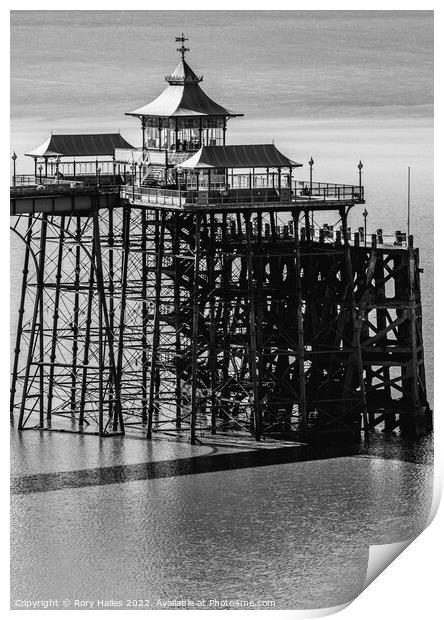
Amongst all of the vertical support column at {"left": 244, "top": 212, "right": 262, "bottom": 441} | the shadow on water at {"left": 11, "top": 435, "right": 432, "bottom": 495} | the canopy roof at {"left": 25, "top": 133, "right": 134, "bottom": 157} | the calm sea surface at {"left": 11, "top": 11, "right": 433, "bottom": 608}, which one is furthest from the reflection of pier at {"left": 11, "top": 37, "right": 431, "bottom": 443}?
the calm sea surface at {"left": 11, "top": 11, "right": 433, "bottom": 608}

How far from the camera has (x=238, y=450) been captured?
76688 millimetres

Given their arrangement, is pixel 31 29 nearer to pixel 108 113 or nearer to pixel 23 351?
pixel 108 113

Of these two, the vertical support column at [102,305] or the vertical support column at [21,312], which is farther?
the vertical support column at [21,312]

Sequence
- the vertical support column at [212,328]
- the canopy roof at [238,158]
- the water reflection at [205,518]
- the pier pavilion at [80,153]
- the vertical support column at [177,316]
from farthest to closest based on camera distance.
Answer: the pier pavilion at [80,153] → the vertical support column at [177,316] → the vertical support column at [212,328] → the canopy roof at [238,158] → the water reflection at [205,518]

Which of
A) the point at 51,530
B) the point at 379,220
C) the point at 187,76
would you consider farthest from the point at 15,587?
the point at 379,220

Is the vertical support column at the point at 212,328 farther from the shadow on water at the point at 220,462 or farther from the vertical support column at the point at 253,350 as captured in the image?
the shadow on water at the point at 220,462

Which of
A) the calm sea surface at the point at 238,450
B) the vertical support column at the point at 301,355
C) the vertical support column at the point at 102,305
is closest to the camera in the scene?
the calm sea surface at the point at 238,450

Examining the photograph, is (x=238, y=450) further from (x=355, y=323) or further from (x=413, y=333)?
(x=413, y=333)

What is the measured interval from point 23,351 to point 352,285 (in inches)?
718

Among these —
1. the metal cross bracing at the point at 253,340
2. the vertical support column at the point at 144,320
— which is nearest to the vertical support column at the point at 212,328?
the metal cross bracing at the point at 253,340

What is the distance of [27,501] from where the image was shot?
7062cm

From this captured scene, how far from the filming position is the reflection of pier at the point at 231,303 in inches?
3108

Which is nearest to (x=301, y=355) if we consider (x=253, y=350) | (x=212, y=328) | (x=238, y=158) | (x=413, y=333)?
(x=253, y=350)

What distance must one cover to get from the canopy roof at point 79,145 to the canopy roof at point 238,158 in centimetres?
687
